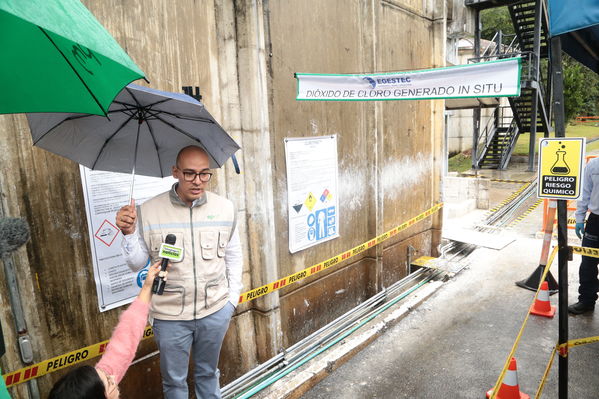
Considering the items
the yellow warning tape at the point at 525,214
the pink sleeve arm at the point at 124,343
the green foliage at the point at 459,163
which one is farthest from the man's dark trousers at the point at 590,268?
the green foliage at the point at 459,163

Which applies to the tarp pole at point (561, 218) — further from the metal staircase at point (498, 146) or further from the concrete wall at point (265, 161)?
the metal staircase at point (498, 146)

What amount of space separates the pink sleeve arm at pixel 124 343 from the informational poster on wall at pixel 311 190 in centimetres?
294

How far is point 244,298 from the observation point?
163 inches

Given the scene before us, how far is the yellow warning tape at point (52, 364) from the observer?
2744 mm

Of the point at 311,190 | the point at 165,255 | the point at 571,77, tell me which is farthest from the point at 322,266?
the point at 571,77

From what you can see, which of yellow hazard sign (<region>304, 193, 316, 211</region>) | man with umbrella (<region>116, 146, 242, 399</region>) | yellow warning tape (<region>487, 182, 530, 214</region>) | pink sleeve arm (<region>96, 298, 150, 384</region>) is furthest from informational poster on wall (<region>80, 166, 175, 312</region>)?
yellow warning tape (<region>487, 182, 530, 214</region>)

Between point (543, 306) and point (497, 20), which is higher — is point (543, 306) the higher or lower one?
the lower one

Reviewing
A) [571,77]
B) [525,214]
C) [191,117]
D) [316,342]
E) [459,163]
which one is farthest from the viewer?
[571,77]

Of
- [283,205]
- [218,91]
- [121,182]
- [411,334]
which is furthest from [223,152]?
[411,334]

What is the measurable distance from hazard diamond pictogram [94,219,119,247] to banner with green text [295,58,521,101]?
7.21ft

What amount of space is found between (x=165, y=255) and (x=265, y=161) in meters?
1.98

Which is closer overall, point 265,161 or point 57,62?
point 57,62

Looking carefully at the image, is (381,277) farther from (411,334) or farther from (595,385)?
(595,385)

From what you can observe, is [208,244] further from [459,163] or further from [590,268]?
[459,163]
